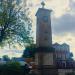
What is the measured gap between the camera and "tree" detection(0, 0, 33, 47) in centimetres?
4203

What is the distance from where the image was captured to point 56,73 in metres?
37.8

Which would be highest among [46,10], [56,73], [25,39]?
[46,10]

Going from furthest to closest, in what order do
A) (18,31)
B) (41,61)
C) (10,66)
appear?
(18,31) < (41,61) < (10,66)

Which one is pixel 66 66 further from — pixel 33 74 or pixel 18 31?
pixel 18 31

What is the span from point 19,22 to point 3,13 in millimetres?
2801

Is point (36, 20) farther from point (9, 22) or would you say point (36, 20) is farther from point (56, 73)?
point (56, 73)

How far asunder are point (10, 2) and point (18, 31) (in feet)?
14.9

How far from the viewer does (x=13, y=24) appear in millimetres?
42438

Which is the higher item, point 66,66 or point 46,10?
point 46,10

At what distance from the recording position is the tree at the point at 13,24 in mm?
42031

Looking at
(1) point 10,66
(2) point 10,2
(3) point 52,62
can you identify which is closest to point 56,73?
(3) point 52,62

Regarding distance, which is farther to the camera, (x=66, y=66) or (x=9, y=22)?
(x=9, y=22)

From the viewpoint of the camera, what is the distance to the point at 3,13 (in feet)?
139

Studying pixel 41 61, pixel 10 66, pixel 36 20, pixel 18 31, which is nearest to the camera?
pixel 10 66
